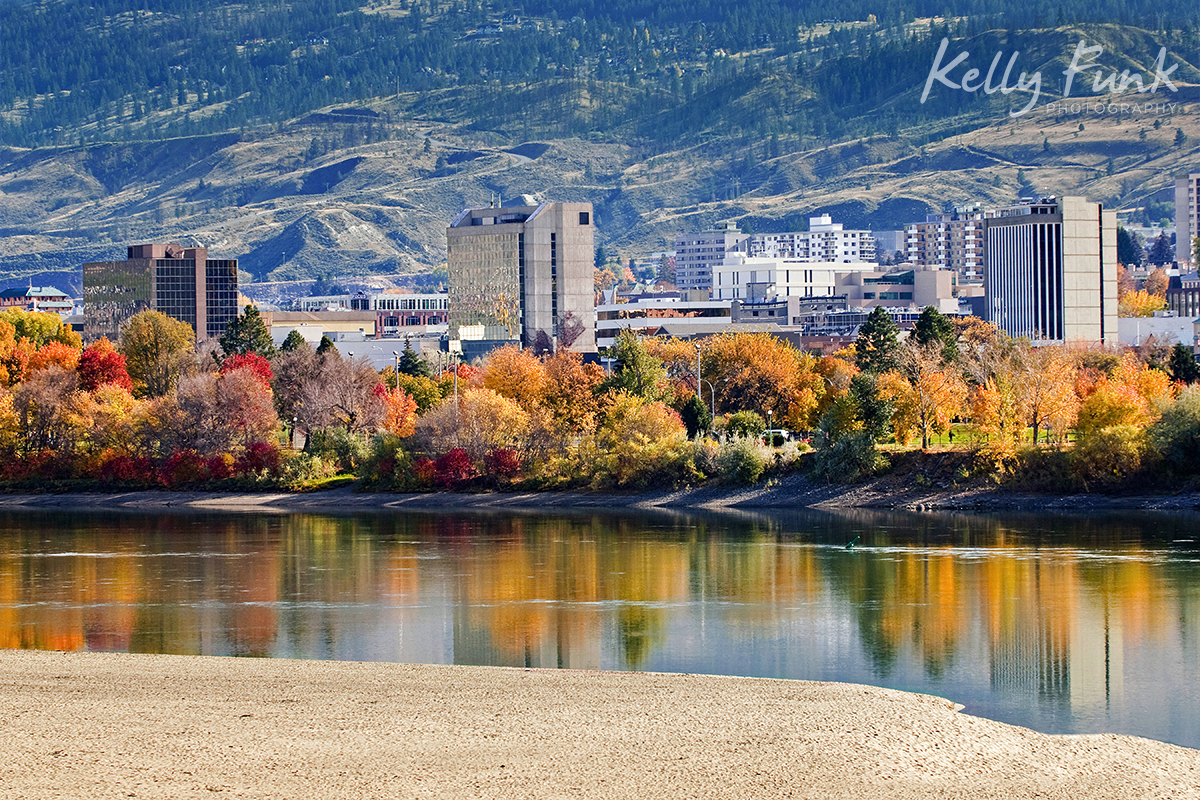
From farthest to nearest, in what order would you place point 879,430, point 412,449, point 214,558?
point 412,449 → point 879,430 → point 214,558

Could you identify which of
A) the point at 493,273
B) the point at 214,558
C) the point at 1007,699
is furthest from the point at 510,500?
the point at 493,273

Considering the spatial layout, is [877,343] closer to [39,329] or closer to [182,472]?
[182,472]

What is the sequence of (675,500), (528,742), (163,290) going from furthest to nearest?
(163,290) < (675,500) < (528,742)

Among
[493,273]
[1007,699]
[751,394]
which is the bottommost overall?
[1007,699]

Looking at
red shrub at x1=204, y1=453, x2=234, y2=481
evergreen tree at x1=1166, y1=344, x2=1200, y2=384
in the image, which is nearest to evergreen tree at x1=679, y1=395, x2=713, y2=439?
red shrub at x1=204, y1=453, x2=234, y2=481

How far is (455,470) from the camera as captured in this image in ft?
332

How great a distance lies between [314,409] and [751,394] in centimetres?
3087

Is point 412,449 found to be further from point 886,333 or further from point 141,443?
point 886,333

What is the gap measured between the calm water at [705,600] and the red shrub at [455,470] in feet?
55.3

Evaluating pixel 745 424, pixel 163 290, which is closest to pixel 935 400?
pixel 745 424

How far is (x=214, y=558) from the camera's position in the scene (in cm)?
7081

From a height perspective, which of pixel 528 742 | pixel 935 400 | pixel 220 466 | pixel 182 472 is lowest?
pixel 528 742

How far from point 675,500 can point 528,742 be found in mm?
60522

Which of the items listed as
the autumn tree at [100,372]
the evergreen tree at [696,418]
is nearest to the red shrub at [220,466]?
the autumn tree at [100,372]
